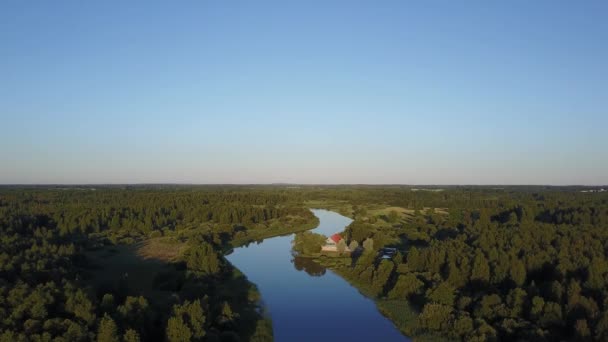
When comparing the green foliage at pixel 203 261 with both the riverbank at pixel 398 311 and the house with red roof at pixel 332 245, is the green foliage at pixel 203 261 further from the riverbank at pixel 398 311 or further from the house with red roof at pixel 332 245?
the house with red roof at pixel 332 245

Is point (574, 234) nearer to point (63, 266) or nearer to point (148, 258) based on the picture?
point (148, 258)

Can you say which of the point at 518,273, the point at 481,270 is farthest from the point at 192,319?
the point at 518,273

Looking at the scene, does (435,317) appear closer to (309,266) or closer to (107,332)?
(107,332)

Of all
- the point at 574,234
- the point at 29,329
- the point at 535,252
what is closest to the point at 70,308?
the point at 29,329

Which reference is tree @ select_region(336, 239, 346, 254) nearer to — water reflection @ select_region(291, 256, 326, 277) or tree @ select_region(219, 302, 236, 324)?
water reflection @ select_region(291, 256, 326, 277)

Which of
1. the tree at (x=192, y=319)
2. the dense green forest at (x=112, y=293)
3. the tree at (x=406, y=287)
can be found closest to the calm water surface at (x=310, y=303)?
the dense green forest at (x=112, y=293)

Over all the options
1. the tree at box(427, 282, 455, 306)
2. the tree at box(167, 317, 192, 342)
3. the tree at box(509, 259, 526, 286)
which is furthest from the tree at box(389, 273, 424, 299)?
the tree at box(167, 317, 192, 342)
